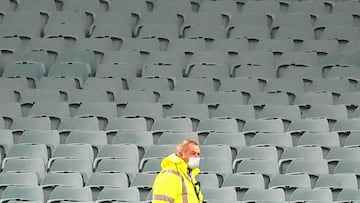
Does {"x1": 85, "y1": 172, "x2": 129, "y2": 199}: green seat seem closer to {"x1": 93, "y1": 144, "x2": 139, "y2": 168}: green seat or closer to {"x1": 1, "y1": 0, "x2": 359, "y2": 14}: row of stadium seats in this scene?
{"x1": 93, "y1": 144, "x2": 139, "y2": 168}: green seat

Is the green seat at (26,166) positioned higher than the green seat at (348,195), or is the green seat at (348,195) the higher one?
the green seat at (26,166)

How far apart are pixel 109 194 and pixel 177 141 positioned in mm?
1460

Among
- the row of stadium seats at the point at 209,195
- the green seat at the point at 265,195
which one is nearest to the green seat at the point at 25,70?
the row of stadium seats at the point at 209,195

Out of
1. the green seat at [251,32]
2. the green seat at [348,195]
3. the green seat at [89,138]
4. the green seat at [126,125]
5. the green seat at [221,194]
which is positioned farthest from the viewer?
the green seat at [251,32]

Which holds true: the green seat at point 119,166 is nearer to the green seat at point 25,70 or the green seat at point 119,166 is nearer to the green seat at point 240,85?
the green seat at point 240,85

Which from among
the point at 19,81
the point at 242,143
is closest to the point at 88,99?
the point at 19,81

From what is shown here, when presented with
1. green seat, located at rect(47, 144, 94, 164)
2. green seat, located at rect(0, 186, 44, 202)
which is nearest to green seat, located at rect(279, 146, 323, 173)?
green seat, located at rect(47, 144, 94, 164)

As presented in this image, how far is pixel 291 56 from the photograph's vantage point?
551 inches

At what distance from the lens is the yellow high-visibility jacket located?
8547 mm

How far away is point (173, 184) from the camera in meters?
8.55

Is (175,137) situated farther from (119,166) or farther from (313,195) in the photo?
(313,195)

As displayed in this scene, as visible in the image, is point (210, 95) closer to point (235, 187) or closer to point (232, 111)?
point (232, 111)

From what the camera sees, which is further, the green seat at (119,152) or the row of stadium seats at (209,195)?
the green seat at (119,152)

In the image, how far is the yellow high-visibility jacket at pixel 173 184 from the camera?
8.55 metres
